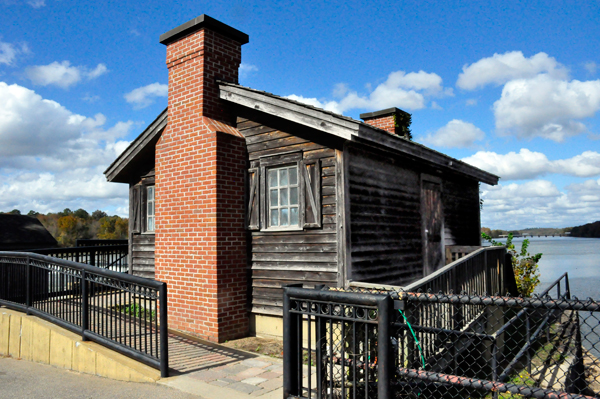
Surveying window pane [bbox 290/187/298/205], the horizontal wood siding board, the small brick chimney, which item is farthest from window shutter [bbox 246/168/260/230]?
the small brick chimney

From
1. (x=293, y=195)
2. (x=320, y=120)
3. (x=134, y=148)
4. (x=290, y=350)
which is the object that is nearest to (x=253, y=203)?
(x=293, y=195)

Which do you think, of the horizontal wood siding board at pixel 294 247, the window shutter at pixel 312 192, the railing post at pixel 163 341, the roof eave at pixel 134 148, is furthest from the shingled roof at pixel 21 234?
the railing post at pixel 163 341

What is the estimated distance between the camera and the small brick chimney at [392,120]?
13047mm

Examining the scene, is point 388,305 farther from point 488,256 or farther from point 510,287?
point 510,287

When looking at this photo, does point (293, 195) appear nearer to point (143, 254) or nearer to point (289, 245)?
point (289, 245)

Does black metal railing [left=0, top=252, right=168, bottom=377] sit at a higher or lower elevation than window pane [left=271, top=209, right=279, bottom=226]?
lower

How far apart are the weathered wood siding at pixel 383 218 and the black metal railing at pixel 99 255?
7100mm

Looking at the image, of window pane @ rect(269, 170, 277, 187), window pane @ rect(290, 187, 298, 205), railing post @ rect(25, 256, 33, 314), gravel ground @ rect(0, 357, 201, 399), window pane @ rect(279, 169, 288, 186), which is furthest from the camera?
window pane @ rect(269, 170, 277, 187)

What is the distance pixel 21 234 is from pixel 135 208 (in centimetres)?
2116

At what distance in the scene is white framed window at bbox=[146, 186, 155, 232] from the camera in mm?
10335

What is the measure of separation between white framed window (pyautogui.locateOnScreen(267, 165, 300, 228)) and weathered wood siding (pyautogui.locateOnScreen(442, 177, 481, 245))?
484 centimetres

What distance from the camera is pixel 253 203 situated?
311 inches

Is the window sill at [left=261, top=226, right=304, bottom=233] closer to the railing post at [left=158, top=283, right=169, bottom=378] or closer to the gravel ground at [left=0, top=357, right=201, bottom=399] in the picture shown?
the railing post at [left=158, top=283, right=169, bottom=378]

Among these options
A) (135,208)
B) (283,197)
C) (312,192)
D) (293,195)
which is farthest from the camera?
(135,208)
